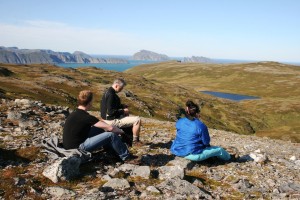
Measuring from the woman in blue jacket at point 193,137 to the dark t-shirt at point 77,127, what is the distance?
5152 millimetres

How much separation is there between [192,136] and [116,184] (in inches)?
205

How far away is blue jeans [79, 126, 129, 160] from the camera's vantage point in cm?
1394

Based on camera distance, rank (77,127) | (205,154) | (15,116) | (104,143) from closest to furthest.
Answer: (77,127)
(104,143)
(205,154)
(15,116)

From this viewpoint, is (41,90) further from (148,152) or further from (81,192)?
(81,192)

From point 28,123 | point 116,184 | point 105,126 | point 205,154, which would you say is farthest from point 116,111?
point 28,123

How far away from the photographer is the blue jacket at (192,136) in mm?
15742

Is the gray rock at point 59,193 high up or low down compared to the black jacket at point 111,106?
down

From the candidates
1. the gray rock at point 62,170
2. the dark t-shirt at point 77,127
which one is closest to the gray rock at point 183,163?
the dark t-shirt at point 77,127

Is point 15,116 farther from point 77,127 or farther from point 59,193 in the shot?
point 59,193

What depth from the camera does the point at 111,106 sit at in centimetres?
1767

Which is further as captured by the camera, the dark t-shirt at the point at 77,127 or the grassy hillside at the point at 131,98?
the grassy hillside at the point at 131,98

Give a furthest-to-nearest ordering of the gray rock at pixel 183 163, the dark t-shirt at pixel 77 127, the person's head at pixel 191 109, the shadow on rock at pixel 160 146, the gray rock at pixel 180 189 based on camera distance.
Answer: the shadow on rock at pixel 160 146 → the gray rock at pixel 183 163 → the person's head at pixel 191 109 → the dark t-shirt at pixel 77 127 → the gray rock at pixel 180 189

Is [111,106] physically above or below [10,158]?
above

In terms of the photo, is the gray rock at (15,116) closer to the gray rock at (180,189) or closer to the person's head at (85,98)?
the person's head at (85,98)
